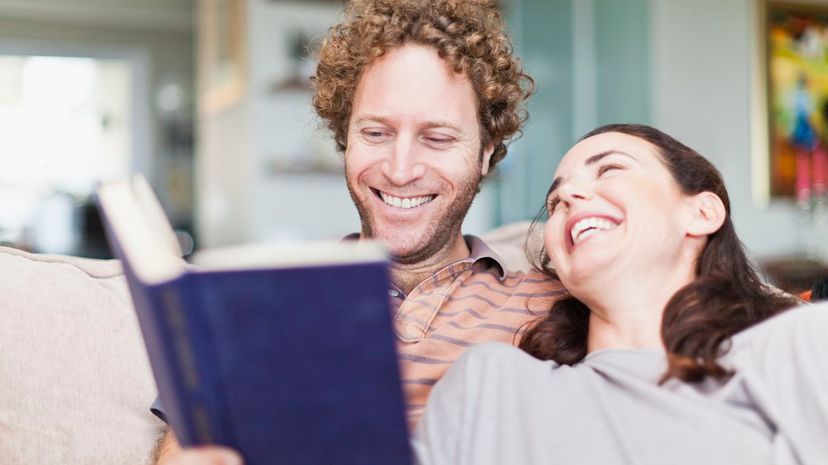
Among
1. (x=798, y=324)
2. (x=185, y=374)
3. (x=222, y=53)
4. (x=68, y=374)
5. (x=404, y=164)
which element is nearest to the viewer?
(x=185, y=374)

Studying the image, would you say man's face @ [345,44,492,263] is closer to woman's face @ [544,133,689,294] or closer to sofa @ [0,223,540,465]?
woman's face @ [544,133,689,294]

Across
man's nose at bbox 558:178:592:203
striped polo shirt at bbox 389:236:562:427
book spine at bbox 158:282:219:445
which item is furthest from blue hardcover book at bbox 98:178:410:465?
man's nose at bbox 558:178:592:203

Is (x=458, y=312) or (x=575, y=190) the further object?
(x=458, y=312)

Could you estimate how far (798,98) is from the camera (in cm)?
495

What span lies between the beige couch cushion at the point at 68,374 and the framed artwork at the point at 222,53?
3865mm

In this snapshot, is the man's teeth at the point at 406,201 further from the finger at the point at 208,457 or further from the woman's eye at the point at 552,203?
the finger at the point at 208,457

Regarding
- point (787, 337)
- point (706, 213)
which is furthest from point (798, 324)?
point (706, 213)

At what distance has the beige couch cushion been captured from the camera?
134 centimetres

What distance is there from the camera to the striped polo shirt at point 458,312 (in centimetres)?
129

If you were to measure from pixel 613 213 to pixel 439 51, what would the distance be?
0.52m

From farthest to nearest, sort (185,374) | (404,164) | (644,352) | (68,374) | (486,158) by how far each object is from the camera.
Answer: (486,158)
(404,164)
(68,374)
(644,352)
(185,374)

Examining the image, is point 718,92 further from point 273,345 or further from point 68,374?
point 273,345

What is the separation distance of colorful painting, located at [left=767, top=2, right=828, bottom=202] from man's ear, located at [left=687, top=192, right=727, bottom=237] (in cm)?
394

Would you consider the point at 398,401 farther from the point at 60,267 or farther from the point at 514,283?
the point at 60,267
